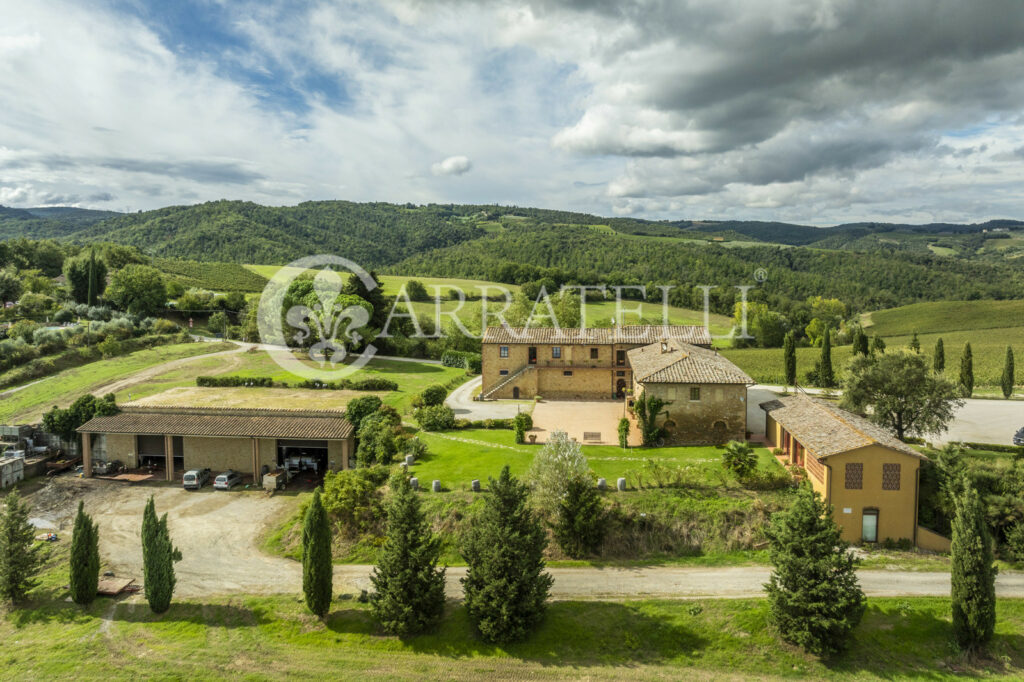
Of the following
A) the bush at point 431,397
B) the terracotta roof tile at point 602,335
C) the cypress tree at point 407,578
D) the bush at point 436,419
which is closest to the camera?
the cypress tree at point 407,578

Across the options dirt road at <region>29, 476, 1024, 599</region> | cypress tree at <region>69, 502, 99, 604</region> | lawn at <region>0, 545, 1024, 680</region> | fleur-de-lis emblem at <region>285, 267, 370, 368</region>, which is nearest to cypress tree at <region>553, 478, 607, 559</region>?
dirt road at <region>29, 476, 1024, 599</region>

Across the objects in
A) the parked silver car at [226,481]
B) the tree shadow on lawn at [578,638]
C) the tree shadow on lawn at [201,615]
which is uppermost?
the parked silver car at [226,481]

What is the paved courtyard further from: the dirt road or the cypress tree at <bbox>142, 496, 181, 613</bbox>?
the cypress tree at <bbox>142, 496, 181, 613</bbox>

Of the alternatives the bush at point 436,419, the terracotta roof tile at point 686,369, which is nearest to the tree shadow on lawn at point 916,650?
the terracotta roof tile at point 686,369

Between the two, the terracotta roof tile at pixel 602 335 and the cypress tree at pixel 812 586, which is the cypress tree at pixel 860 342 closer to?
the terracotta roof tile at pixel 602 335

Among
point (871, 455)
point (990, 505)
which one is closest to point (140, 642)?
point (871, 455)

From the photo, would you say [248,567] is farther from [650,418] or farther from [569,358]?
[569,358]
